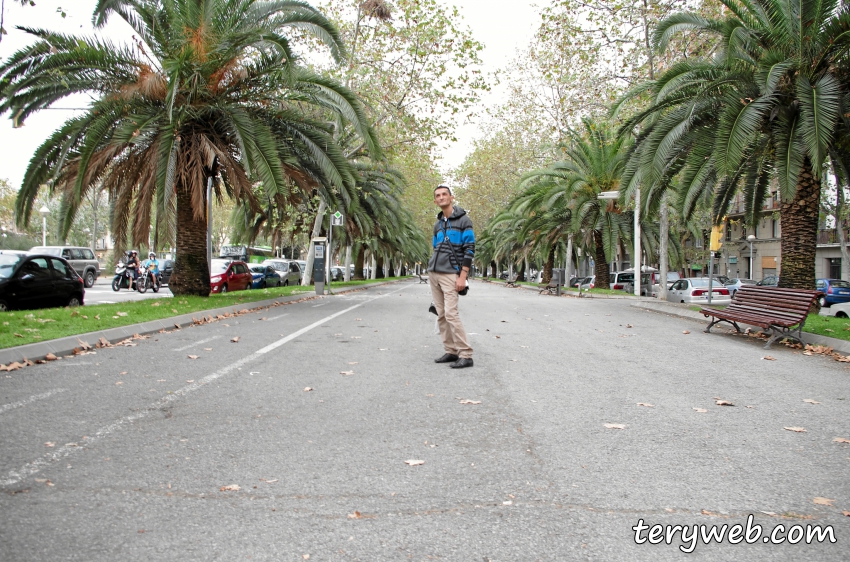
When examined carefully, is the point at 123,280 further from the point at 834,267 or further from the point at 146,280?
the point at 834,267

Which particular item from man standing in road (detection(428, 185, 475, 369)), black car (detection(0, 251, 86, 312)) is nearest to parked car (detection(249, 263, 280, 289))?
black car (detection(0, 251, 86, 312))

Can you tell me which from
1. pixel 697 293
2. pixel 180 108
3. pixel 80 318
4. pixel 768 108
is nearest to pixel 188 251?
pixel 180 108

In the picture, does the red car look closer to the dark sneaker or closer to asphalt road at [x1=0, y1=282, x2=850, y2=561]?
asphalt road at [x1=0, y1=282, x2=850, y2=561]

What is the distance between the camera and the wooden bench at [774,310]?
32.6 feet

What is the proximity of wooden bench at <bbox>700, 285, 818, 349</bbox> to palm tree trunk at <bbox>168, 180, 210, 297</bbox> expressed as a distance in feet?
41.3

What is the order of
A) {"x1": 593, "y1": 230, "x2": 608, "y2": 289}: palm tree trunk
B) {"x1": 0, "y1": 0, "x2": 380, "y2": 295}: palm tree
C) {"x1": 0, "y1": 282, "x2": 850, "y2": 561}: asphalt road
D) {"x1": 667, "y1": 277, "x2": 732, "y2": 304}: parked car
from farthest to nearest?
1. {"x1": 593, "y1": 230, "x2": 608, "y2": 289}: palm tree trunk
2. {"x1": 667, "y1": 277, "x2": 732, "y2": 304}: parked car
3. {"x1": 0, "y1": 0, "x2": 380, "y2": 295}: palm tree
4. {"x1": 0, "y1": 282, "x2": 850, "y2": 561}: asphalt road

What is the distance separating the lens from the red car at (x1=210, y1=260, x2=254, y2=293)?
26.8 metres

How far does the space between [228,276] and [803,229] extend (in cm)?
2142

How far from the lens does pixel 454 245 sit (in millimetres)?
7586

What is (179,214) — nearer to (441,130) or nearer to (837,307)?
(441,130)

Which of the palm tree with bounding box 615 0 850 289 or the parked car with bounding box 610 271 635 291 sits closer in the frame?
the palm tree with bounding box 615 0 850 289

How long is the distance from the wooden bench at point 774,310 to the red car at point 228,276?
1999 centimetres

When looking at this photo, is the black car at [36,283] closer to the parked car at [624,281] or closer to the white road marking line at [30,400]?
the white road marking line at [30,400]

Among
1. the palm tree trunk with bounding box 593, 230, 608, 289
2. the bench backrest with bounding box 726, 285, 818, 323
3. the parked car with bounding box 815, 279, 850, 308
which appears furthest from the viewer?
the palm tree trunk with bounding box 593, 230, 608, 289
